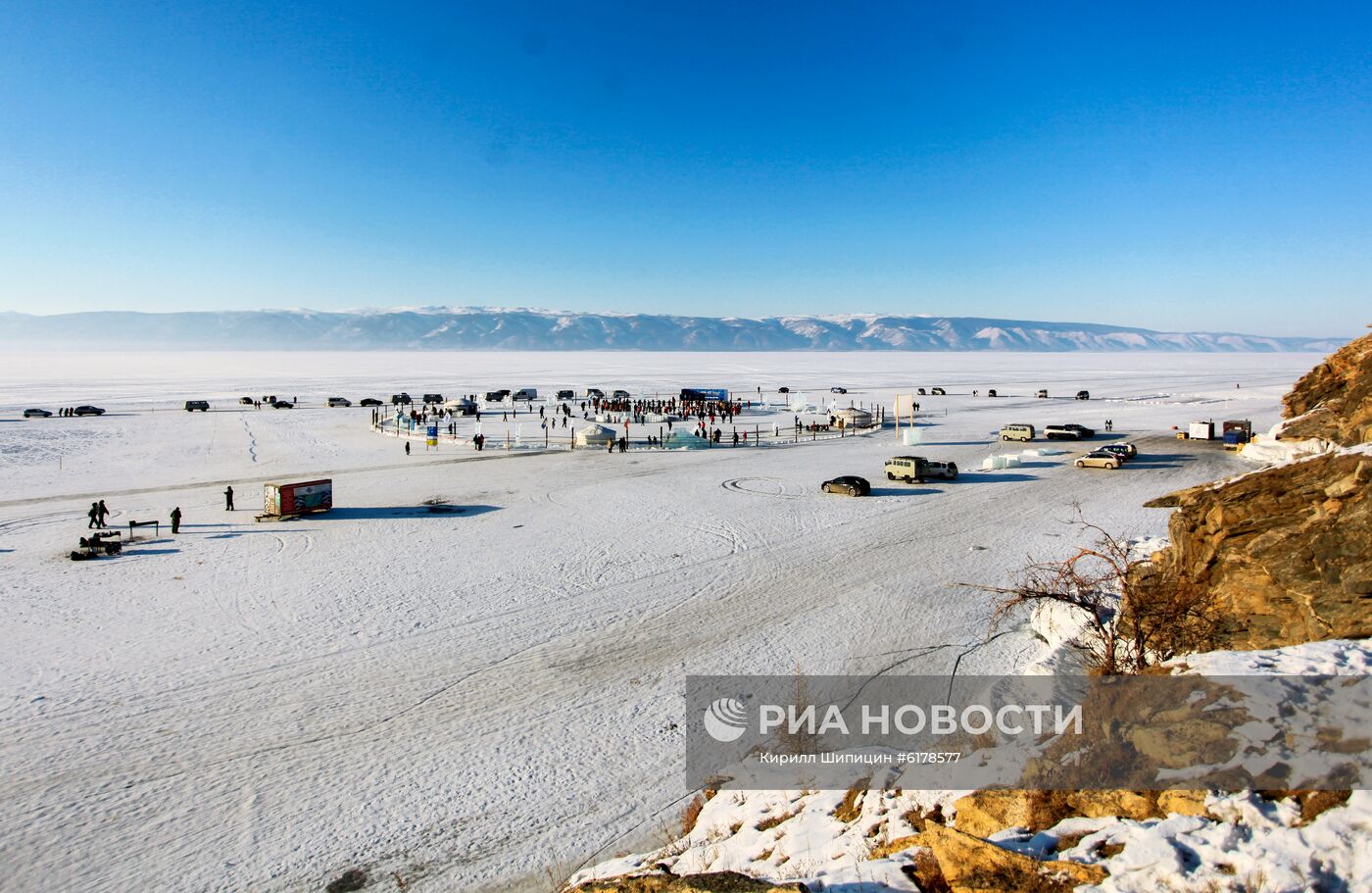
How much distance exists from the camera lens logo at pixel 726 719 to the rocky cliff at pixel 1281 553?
252 inches

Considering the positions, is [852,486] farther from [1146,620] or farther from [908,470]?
[1146,620]

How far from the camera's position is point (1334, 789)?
18.5 feet

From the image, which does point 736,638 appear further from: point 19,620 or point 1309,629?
point 19,620

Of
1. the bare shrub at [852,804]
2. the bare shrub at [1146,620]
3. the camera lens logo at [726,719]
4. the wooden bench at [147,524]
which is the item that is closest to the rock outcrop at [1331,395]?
the bare shrub at [1146,620]

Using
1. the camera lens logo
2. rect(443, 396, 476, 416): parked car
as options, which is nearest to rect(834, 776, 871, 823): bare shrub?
the camera lens logo

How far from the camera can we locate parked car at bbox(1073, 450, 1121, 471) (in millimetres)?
33219

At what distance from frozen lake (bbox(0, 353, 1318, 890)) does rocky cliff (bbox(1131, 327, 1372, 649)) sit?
362 centimetres

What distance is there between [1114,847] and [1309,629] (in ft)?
18.5

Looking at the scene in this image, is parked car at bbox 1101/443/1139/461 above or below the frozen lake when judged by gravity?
above

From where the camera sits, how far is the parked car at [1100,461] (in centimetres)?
3322

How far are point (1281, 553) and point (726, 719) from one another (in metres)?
8.74

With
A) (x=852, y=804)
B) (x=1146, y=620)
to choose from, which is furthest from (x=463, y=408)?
(x=1146, y=620)

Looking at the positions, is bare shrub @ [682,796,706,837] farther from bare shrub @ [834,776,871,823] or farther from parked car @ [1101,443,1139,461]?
parked car @ [1101,443,1139,461]

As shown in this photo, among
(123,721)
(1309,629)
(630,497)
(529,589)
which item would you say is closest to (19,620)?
→ (123,721)
